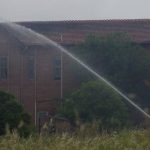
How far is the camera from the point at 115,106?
2445cm

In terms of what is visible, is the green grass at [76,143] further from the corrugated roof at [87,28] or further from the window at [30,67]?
the corrugated roof at [87,28]

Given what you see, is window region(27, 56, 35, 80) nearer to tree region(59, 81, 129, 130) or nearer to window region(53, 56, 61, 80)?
window region(53, 56, 61, 80)

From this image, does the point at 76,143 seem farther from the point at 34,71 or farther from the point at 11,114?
the point at 34,71

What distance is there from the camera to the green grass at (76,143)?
6.58 m

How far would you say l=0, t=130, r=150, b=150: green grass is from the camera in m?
6.58

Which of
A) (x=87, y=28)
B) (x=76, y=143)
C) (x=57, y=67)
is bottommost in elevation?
(x=57, y=67)

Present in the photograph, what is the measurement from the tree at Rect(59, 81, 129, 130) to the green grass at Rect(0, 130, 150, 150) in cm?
1588

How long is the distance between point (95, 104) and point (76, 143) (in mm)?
19062

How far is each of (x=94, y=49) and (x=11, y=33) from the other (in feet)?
14.3

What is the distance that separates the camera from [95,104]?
25688 mm

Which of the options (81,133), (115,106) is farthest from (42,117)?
(81,133)

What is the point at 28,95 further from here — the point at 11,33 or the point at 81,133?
the point at 81,133

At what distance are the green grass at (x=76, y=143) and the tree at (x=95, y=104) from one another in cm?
1588

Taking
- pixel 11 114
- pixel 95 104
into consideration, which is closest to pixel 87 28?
pixel 95 104
